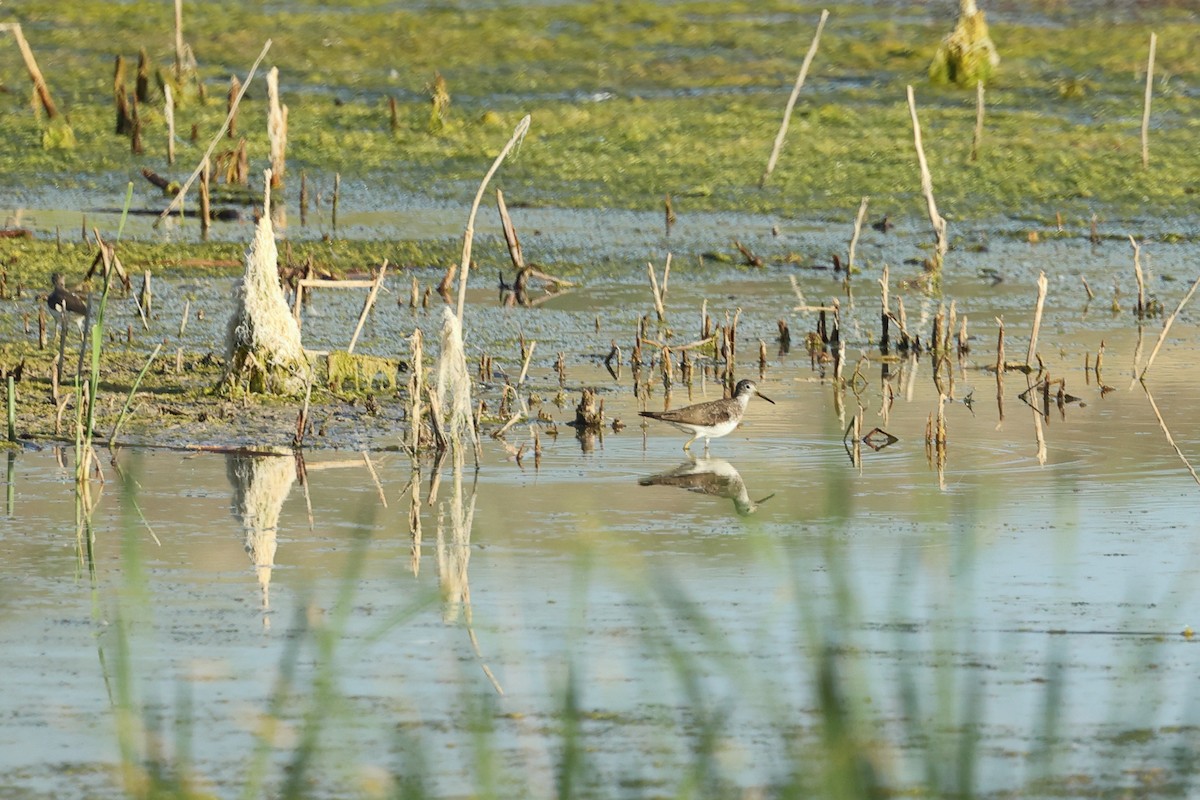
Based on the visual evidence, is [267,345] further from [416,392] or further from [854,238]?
[854,238]

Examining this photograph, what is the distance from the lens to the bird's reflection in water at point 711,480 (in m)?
7.94

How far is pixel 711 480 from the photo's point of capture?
8320mm

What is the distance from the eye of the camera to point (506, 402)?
9727mm

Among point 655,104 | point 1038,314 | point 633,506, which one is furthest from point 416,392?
point 655,104

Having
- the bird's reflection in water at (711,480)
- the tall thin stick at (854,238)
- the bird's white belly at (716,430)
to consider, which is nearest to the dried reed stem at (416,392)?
the bird's reflection in water at (711,480)

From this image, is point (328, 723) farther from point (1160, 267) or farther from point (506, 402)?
point (1160, 267)

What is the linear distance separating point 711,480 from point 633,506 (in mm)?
614

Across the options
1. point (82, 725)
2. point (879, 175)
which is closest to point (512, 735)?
point (82, 725)

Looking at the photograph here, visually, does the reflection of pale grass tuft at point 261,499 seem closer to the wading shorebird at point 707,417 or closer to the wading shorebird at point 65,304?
the wading shorebird at point 65,304

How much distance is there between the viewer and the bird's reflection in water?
794cm

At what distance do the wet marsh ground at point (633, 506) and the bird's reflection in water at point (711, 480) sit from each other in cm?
5

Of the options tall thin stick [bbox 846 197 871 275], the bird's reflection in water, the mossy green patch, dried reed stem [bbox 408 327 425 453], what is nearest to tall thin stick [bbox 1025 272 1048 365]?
the bird's reflection in water

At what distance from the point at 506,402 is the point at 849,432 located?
4.98 feet

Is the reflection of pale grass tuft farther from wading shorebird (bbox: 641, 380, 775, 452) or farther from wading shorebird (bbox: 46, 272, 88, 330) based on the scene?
wading shorebird (bbox: 641, 380, 775, 452)
